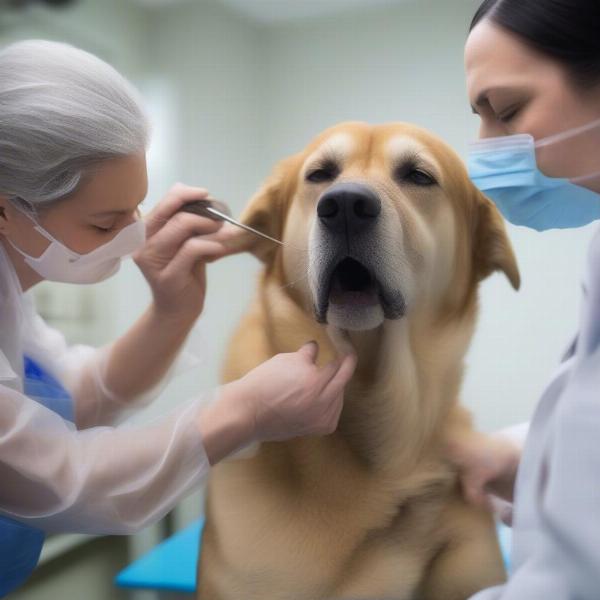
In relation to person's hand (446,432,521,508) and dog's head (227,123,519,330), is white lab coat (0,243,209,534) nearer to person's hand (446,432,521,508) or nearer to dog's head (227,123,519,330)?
dog's head (227,123,519,330)

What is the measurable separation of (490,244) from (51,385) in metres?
0.68

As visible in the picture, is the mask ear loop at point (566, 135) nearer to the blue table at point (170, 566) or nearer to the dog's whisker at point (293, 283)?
the dog's whisker at point (293, 283)

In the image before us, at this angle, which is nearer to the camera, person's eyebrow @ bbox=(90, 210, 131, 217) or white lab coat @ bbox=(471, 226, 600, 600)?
white lab coat @ bbox=(471, 226, 600, 600)

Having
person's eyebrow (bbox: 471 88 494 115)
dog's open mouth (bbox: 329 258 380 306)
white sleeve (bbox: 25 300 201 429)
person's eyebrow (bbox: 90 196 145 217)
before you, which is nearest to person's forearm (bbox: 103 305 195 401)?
white sleeve (bbox: 25 300 201 429)

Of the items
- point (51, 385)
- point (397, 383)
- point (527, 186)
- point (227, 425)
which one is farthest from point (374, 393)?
point (51, 385)

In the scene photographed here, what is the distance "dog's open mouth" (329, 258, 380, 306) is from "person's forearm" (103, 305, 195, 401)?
0.34m

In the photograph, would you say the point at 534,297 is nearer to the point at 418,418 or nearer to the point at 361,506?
the point at 418,418

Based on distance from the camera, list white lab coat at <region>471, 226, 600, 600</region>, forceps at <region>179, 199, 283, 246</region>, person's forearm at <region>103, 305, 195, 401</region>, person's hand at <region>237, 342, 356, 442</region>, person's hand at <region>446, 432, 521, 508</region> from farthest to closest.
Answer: person's forearm at <region>103, 305, 195, 401</region> → forceps at <region>179, 199, 283, 246</region> → person's hand at <region>446, 432, 521, 508</region> → person's hand at <region>237, 342, 356, 442</region> → white lab coat at <region>471, 226, 600, 600</region>

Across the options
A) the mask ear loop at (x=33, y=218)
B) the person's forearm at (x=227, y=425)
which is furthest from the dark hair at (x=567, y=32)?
the mask ear loop at (x=33, y=218)

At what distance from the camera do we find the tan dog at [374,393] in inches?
32.7

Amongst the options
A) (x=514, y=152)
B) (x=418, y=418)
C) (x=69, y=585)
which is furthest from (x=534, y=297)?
(x=69, y=585)

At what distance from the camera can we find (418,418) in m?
0.92

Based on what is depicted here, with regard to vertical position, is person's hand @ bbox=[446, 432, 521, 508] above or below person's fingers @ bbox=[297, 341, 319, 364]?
below

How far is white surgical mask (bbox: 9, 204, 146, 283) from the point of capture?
0.85 m
